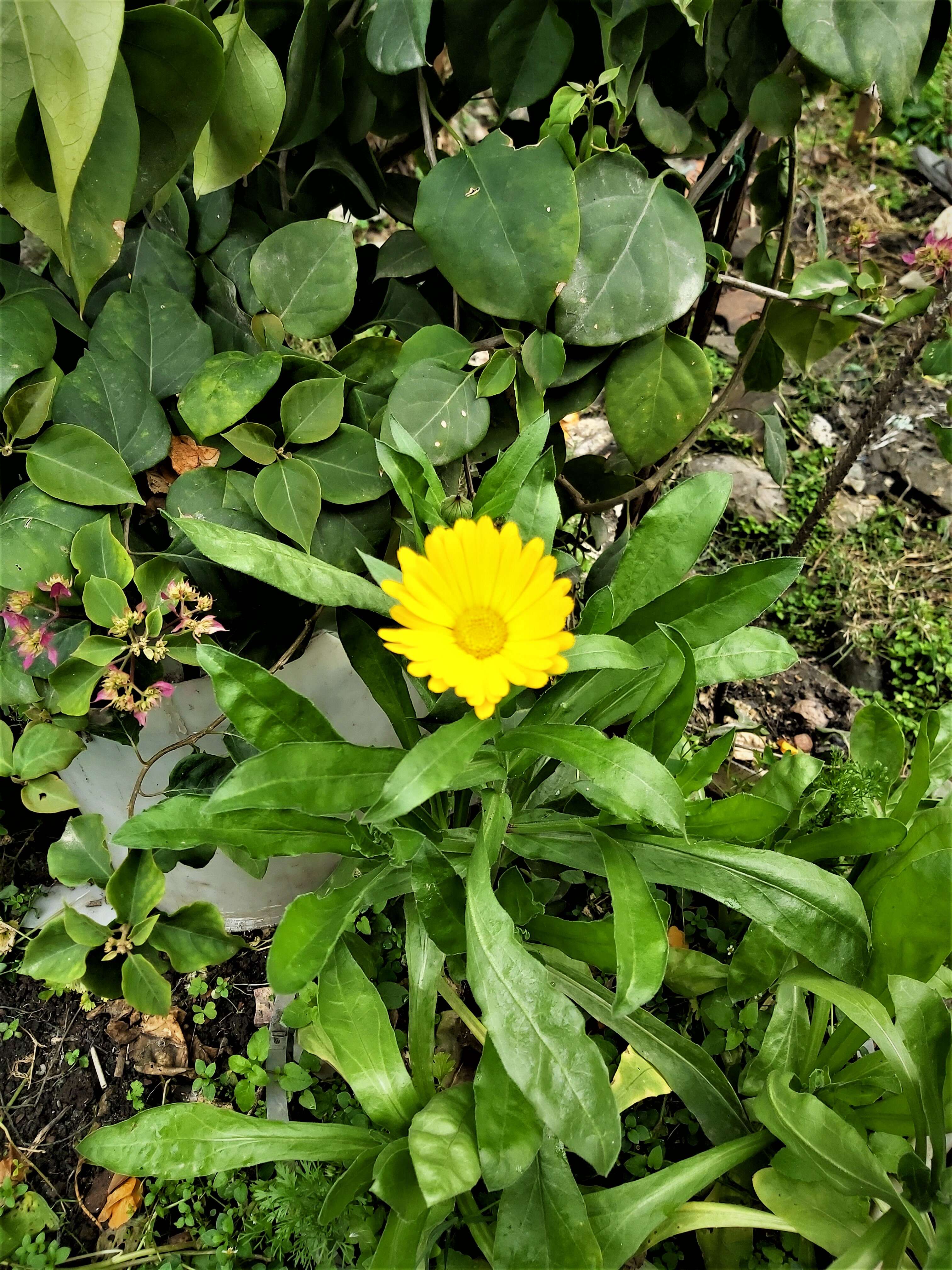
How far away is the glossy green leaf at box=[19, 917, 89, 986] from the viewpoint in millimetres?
889

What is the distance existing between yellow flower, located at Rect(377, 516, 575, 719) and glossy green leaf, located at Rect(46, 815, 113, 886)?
1.49 feet

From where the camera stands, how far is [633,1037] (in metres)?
1.00

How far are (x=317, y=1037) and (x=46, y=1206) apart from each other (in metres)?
0.40

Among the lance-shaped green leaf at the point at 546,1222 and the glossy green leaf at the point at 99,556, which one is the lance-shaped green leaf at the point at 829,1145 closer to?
the lance-shaped green leaf at the point at 546,1222

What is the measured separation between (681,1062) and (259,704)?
621 mm

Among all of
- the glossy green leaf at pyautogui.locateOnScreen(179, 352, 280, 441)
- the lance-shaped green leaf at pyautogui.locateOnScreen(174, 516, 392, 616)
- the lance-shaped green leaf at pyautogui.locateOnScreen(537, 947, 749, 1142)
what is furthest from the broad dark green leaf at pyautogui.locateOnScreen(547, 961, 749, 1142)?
the glossy green leaf at pyautogui.locateOnScreen(179, 352, 280, 441)

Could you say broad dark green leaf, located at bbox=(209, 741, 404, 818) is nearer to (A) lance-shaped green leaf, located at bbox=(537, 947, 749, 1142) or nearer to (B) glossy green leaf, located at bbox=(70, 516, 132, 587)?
(B) glossy green leaf, located at bbox=(70, 516, 132, 587)

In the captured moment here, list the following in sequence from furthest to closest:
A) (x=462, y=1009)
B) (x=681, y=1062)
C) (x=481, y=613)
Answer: (x=462, y=1009), (x=681, y=1062), (x=481, y=613)

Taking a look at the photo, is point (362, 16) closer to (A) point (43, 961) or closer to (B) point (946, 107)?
(A) point (43, 961)

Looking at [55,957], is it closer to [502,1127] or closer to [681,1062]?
[502,1127]

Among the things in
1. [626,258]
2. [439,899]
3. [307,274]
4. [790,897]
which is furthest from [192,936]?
[626,258]

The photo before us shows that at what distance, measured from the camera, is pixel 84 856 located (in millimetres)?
951

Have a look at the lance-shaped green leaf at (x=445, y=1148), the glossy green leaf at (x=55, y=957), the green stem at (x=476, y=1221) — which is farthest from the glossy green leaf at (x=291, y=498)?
the green stem at (x=476, y=1221)

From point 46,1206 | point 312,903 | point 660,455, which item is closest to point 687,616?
point 660,455
